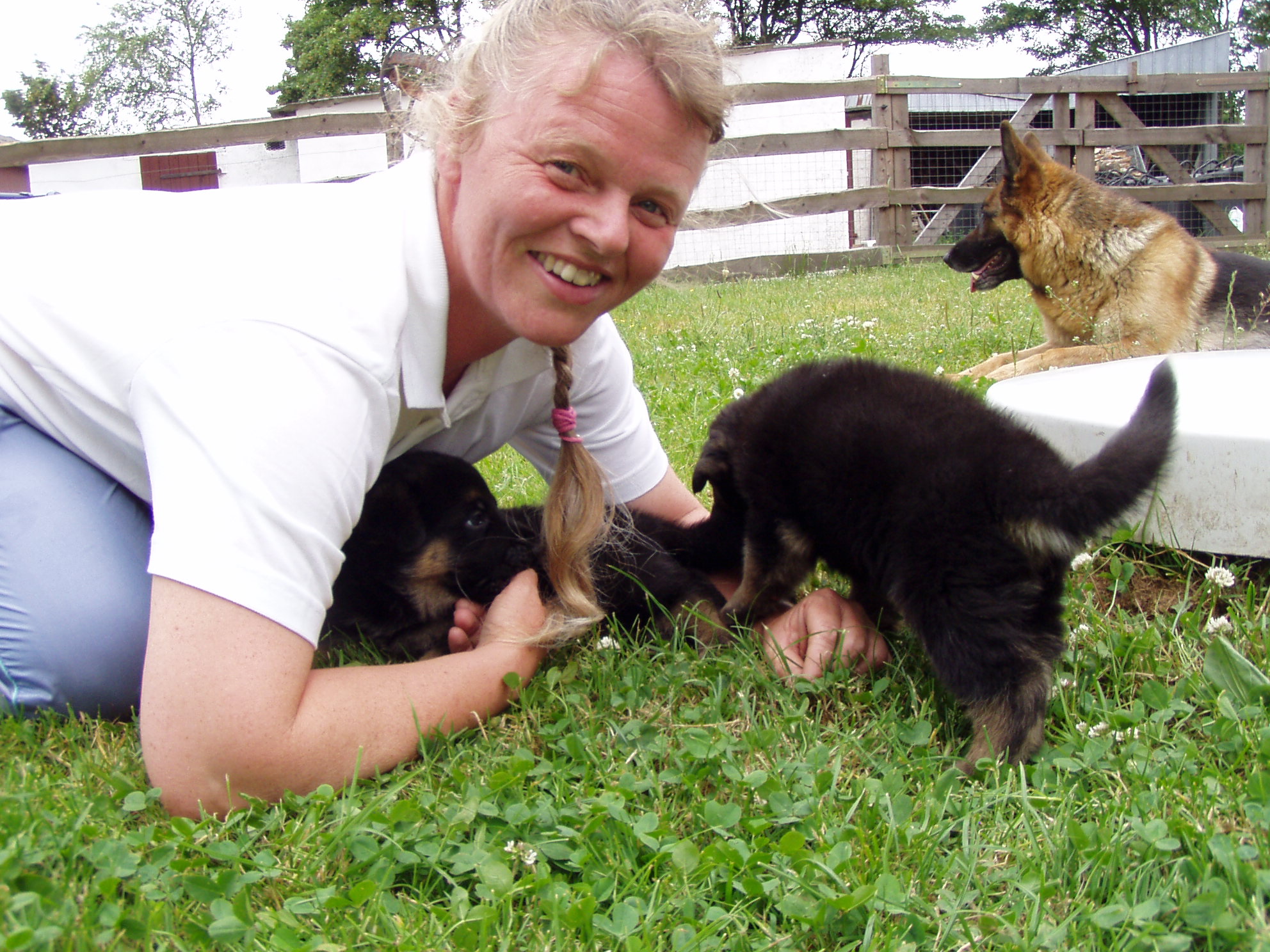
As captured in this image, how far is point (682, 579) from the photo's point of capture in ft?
9.56

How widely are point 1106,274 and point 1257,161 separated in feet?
34.6

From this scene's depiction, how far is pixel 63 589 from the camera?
2.34m

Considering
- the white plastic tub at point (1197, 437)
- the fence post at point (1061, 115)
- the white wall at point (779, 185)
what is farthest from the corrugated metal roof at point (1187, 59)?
the white plastic tub at point (1197, 437)

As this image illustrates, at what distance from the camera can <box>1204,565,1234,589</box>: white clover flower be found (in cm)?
245

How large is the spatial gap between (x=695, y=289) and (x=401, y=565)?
306 inches

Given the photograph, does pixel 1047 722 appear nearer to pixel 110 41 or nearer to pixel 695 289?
pixel 695 289

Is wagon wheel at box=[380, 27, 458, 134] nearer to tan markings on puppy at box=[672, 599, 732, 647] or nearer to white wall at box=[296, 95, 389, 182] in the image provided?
tan markings on puppy at box=[672, 599, 732, 647]

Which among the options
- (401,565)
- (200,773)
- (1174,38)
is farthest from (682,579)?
(1174,38)

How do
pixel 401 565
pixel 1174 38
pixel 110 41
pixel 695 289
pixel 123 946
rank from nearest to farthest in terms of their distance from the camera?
pixel 123 946
pixel 401 565
pixel 695 289
pixel 1174 38
pixel 110 41

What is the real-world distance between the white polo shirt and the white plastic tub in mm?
1436

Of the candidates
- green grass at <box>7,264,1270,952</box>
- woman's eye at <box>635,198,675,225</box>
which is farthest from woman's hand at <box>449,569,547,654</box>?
woman's eye at <box>635,198,675,225</box>

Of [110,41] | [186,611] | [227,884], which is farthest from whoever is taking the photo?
[110,41]

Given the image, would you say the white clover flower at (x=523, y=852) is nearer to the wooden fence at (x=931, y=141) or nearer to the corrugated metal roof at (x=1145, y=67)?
the wooden fence at (x=931, y=141)

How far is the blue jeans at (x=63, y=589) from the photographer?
→ 7.55 ft
